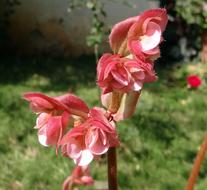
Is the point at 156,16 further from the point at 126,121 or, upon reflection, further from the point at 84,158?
the point at 126,121

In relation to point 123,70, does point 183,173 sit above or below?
below

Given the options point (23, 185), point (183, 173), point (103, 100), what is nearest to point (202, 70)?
point (183, 173)

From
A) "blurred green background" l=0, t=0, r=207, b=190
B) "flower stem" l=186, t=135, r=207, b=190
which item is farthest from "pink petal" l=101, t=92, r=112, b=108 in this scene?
"blurred green background" l=0, t=0, r=207, b=190

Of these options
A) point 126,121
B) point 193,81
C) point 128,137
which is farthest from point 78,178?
point 193,81

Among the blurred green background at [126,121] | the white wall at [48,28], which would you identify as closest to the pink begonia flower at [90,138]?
the blurred green background at [126,121]

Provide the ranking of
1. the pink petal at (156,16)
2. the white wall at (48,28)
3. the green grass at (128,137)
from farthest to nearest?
the white wall at (48,28) < the green grass at (128,137) < the pink petal at (156,16)

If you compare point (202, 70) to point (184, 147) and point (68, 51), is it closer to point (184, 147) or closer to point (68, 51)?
point (68, 51)

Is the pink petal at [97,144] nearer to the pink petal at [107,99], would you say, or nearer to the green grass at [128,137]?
the pink petal at [107,99]

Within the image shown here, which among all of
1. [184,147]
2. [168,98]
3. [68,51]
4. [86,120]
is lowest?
[68,51]
